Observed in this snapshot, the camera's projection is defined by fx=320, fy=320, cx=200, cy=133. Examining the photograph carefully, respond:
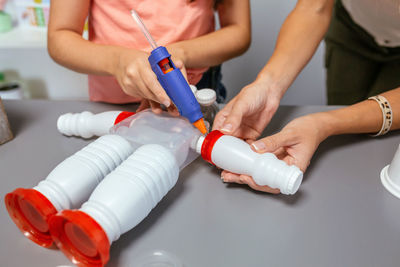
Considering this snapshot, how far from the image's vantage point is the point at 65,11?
0.70m

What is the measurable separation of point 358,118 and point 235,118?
0.80 feet

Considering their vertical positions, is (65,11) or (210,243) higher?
(65,11)

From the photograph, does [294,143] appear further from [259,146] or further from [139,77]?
[139,77]

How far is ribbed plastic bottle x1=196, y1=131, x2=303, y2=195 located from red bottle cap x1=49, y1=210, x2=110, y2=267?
20 cm

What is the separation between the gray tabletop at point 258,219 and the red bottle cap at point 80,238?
29 mm

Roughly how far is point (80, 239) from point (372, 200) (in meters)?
0.41

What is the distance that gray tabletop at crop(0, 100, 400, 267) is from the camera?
40 centimetres

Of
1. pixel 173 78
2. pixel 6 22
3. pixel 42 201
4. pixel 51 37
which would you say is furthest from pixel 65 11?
pixel 6 22

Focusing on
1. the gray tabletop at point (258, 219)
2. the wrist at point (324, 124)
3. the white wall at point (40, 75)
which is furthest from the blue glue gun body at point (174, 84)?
the white wall at point (40, 75)

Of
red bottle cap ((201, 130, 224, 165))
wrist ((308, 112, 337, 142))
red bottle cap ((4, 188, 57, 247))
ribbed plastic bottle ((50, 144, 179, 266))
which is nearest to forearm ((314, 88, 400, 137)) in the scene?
wrist ((308, 112, 337, 142))

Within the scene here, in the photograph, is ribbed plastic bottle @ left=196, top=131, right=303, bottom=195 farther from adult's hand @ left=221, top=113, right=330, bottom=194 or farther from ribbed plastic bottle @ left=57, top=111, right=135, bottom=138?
ribbed plastic bottle @ left=57, top=111, right=135, bottom=138

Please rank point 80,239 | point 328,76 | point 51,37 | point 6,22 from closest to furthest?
point 80,239 < point 51,37 < point 328,76 < point 6,22

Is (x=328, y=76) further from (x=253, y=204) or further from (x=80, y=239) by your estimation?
(x=80, y=239)

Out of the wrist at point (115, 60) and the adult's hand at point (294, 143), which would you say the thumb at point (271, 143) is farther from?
the wrist at point (115, 60)
